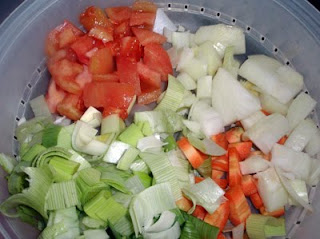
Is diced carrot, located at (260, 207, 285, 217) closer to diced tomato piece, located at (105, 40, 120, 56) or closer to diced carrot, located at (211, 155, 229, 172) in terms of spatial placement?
diced carrot, located at (211, 155, 229, 172)

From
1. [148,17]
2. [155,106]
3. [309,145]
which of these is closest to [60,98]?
[155,106]

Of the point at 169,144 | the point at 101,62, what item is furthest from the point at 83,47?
the point at 169,144

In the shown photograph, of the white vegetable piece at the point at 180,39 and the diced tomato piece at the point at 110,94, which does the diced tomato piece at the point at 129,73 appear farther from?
the white vegetable piece at the point at 180,39

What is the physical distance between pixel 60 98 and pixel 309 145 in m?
0.93

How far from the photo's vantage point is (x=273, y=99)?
1.50 meters

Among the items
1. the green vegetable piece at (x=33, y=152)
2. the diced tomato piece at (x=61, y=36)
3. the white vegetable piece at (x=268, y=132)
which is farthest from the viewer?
the diced tomato piece at (x=61, y=36)

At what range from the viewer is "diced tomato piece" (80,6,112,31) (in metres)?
1.55

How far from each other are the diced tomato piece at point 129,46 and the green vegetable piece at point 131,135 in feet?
0.99

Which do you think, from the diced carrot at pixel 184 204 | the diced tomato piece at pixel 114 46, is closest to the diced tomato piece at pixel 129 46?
the diced tomato piece at pixel 114 46

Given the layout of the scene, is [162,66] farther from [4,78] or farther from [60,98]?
[4,78]

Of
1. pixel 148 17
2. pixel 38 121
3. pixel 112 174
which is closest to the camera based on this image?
pixel 112 174

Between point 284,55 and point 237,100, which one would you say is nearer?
point 237,100

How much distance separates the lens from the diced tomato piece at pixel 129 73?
147 cm

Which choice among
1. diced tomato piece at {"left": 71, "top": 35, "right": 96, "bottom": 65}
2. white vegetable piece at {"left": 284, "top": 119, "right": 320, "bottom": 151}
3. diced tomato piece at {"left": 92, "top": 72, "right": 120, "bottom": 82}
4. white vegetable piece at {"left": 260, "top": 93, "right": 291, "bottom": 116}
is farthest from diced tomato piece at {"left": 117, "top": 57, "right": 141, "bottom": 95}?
white vegetable piece at {"left": 284, "top": 119, "right": 320, "bottom": 151}
